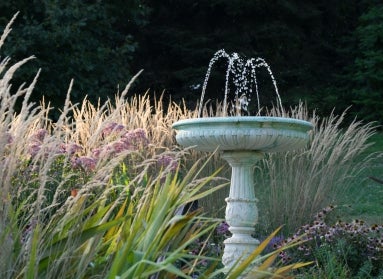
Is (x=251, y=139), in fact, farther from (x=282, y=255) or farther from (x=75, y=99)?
(x=75, y=99)

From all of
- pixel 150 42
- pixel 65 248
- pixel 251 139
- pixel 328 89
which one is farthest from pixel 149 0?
pixel 65 248

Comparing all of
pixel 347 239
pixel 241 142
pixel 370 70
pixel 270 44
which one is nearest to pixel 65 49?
pixel 270 44

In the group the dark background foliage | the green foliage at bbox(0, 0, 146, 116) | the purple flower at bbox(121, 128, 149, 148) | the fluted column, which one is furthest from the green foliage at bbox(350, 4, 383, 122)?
the fluted column

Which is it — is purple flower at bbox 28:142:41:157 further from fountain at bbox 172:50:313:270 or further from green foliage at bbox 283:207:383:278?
green foliage at bbox 283:207:383:278

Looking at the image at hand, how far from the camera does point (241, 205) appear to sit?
5.32 meters

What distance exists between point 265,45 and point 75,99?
7.04 m

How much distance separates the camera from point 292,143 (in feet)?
17.2

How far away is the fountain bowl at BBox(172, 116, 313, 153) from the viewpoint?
4984mm

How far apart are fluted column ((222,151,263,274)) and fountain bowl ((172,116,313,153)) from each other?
5.5 inches

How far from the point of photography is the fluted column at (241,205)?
530cm

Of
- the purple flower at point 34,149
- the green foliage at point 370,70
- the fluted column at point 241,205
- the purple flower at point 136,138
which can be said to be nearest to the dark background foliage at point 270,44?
the green foliage at point 370,70

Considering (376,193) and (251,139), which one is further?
(376,193)

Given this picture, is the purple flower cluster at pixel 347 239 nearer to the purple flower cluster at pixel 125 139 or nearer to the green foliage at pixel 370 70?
the purple flower cluster at pixel 125 139

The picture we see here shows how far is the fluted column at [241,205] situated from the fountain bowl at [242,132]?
0.46 feet
